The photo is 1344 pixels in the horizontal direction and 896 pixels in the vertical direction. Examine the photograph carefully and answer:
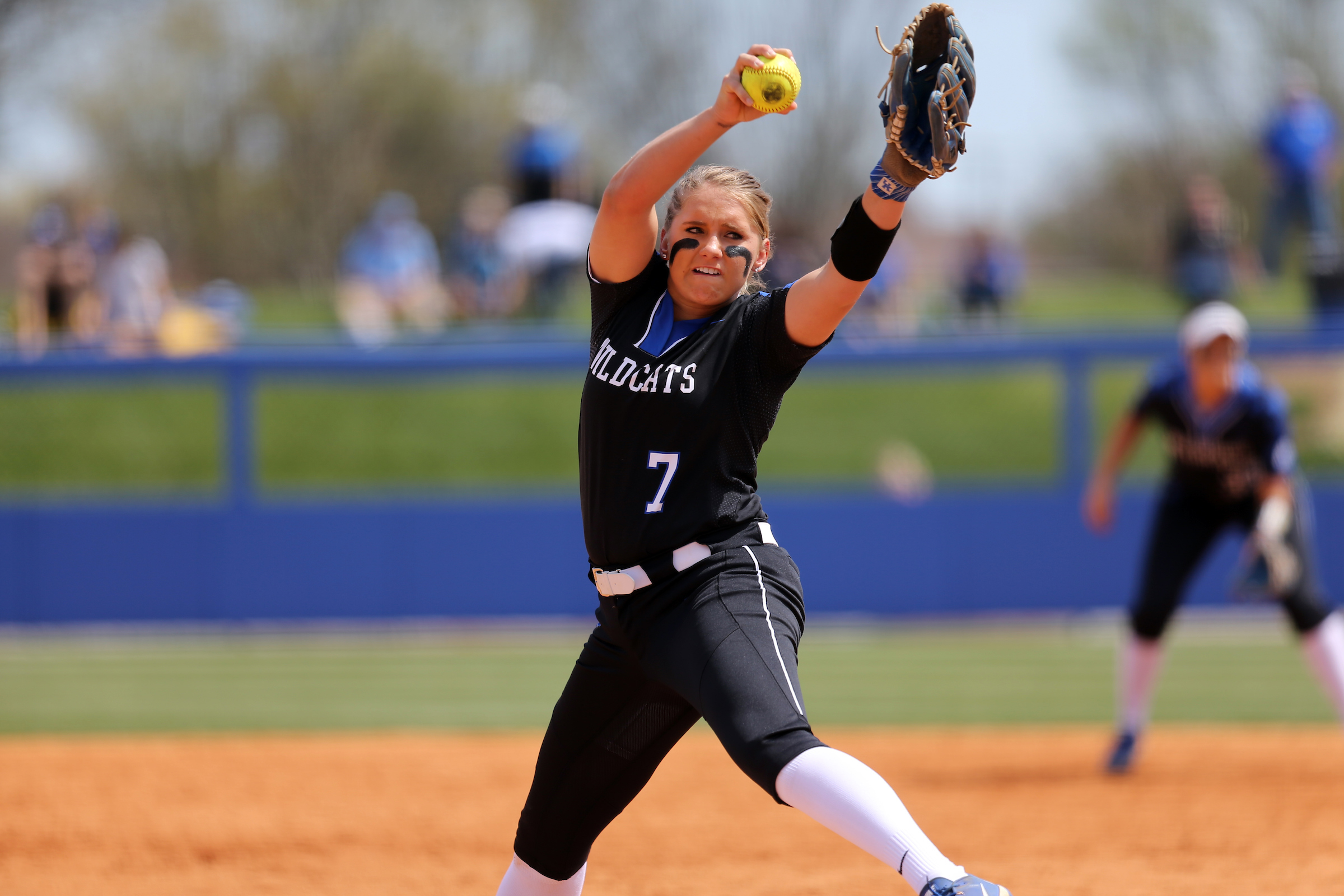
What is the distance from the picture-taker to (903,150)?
3.16 metres

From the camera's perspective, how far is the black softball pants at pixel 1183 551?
668 centimetres

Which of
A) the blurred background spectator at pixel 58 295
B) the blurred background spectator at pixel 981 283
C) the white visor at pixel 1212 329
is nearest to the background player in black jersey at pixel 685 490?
the white visor at pixel 1212 329

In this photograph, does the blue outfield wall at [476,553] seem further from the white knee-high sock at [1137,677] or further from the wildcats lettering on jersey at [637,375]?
the wildcats lettering on jersey at [637,375]

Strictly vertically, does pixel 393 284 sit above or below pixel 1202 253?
below

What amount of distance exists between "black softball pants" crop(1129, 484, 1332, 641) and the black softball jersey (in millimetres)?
3848

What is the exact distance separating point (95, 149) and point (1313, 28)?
2531 cm

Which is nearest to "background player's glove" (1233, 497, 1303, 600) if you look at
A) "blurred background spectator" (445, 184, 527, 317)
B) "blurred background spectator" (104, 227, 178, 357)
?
"blurred background spectator" (445, 184, 527, 317)

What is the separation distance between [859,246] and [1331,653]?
449 centimetres

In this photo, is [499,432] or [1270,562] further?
[499,432]

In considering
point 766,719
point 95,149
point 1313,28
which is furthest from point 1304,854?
point 95,149

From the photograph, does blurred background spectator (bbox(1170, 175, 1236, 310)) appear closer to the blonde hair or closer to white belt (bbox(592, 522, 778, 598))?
the blonde hair

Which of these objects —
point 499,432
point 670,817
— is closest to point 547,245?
point 499,432

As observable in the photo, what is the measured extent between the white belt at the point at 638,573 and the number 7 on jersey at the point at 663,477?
0.11m

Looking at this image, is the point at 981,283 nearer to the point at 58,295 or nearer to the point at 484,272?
the point at 484,272
